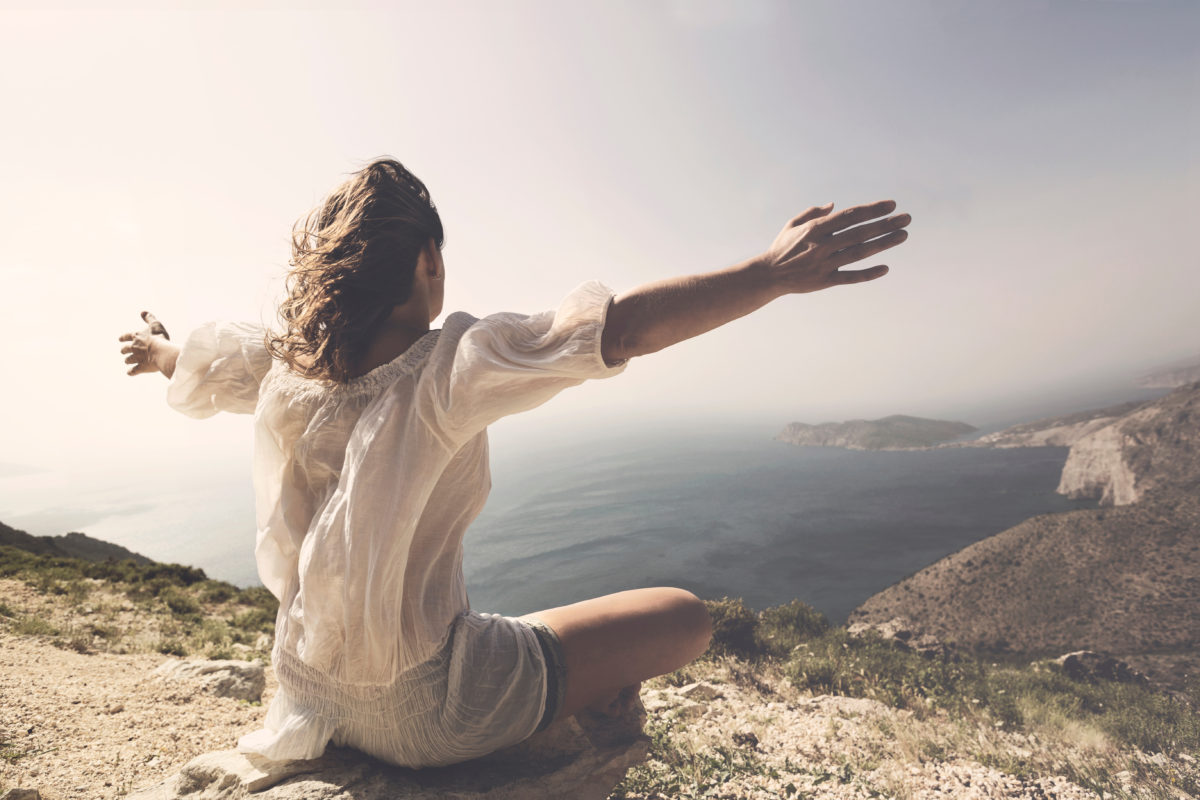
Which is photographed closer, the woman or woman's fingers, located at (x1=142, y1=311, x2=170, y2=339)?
the woman

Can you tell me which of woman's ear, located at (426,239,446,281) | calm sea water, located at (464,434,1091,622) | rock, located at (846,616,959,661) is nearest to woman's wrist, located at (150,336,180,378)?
woman's ear, located at (426,239,446,281)

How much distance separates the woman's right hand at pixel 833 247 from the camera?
0.79 meters

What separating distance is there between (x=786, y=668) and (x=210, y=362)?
421 cm

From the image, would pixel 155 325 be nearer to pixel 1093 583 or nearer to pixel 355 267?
pixel 355 267

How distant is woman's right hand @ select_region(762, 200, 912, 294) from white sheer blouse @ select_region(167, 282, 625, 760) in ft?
1.05

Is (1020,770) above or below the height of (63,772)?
below

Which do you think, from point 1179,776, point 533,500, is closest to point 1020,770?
point 1179,776

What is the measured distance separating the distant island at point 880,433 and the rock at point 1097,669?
17.8m

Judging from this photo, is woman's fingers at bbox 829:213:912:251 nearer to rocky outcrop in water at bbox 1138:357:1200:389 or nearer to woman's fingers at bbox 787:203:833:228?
woman's fingers at bbox 787:203:833:228

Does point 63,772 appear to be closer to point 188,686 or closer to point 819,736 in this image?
point 188,686

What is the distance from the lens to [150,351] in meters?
1.92

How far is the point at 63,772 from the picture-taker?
72.5 inches

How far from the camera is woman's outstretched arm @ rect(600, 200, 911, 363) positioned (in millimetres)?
798

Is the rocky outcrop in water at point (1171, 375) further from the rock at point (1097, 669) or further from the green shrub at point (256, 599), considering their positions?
the green shrub at point (256, 599)
